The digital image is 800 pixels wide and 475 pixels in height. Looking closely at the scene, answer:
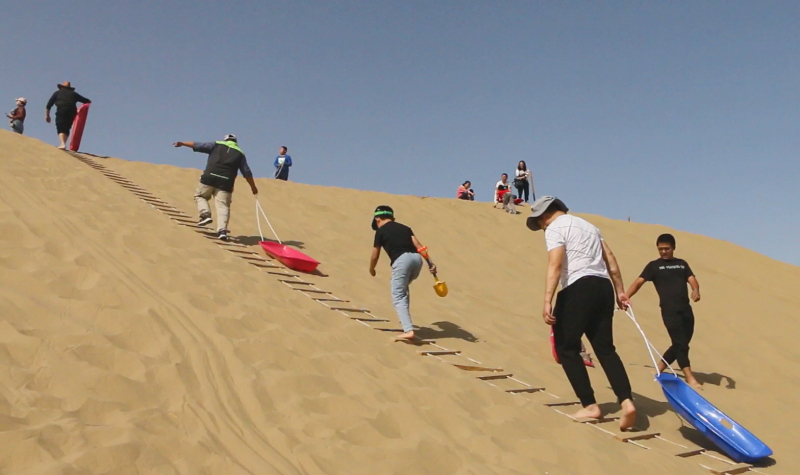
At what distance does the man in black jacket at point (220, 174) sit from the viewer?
7.70m

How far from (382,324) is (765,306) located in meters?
9.47

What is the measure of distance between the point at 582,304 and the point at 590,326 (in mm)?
190

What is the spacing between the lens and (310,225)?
10867 millimetres

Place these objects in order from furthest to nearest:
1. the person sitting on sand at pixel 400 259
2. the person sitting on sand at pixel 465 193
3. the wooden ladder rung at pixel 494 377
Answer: the person sitting on sand at pixel 465 193, the person sitting on sand at pixel 400 259, the wooden ladder rung at pixel 494 377

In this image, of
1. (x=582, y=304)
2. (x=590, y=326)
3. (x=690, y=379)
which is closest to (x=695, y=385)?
(x=690, y=379)

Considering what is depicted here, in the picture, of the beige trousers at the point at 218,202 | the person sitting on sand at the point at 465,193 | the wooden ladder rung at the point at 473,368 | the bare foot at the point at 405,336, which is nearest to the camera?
the wooden ladder rung at the point at 473,368

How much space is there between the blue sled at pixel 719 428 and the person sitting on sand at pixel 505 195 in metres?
11.6

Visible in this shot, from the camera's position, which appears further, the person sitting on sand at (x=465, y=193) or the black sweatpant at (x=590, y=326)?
the person sitting on sand at (x=465, y=193)

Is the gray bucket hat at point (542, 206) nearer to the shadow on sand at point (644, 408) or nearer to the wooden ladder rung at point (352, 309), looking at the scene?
the shadow on sand at point (644, 408)

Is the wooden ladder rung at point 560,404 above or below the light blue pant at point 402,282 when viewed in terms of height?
below

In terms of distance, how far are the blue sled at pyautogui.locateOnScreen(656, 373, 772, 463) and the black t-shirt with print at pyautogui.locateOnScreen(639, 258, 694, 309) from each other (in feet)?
5.67

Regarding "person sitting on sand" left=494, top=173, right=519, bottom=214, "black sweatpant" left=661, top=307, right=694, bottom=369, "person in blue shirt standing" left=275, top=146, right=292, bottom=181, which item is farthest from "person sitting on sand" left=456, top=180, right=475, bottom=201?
"black sweatpant" left=661, top=307, right=694, bottom=369

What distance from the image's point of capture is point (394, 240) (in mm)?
5711

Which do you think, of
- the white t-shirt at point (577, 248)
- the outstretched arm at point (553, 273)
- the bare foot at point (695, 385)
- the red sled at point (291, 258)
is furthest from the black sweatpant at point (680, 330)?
the red sled at point (291, 258)
